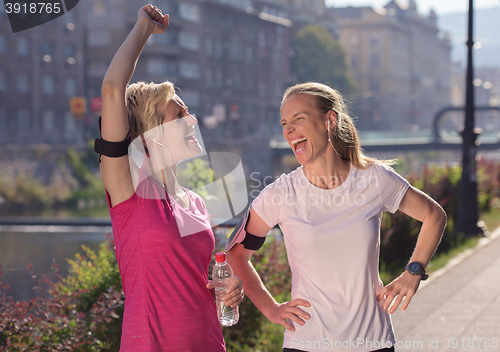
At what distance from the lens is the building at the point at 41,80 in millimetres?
50312

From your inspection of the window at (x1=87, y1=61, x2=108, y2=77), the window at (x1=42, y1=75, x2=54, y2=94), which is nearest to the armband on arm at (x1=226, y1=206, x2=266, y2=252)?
the window at (x1=42, y1=75, x2=54, y2=94)

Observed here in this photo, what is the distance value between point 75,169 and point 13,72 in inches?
922

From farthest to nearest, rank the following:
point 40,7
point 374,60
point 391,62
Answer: point 374,60 → point 391,62 → point 40,7

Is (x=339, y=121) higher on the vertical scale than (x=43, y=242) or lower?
higher

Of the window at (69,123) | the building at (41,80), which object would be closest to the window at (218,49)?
the building at (41,80)

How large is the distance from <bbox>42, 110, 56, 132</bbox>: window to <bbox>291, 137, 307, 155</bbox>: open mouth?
52.7 metres

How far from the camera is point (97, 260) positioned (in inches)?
194

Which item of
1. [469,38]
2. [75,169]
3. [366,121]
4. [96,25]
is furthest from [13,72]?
[366,121]

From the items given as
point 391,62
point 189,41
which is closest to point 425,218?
point 189,41

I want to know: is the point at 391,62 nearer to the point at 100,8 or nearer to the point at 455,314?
the point at 100,8

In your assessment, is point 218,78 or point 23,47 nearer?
point 23,47

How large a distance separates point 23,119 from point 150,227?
52.4 meters

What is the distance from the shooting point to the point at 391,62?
11206cm

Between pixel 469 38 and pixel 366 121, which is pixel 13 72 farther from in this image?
pixel 366 121
